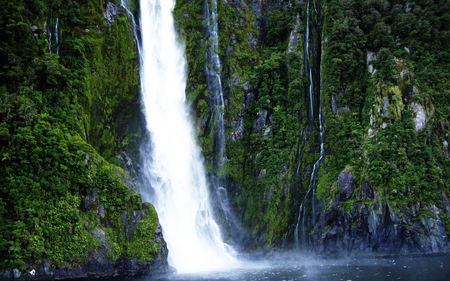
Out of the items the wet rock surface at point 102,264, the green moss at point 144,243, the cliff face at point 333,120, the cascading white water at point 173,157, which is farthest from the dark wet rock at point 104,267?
the cliff face at point 333,120

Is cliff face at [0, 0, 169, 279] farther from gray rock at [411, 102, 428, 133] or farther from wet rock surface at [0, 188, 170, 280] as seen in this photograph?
gray rock at [411, 102, 428, 133]

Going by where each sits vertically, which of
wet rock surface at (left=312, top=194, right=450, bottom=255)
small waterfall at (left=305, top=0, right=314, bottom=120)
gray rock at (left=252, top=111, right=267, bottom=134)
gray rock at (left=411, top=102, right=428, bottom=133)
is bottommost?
wet rock surface at (left=312, top=194, right=450, bottom=255)

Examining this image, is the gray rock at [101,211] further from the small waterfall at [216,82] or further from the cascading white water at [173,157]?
the small waterfall at [216,82]

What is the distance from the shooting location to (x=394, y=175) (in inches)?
998

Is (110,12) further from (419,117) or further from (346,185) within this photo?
(419,117)

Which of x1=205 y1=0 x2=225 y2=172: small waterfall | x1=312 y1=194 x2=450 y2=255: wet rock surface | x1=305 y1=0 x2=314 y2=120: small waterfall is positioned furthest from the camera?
x1=305 y1=0 x2=314 y2=120: small waterfall

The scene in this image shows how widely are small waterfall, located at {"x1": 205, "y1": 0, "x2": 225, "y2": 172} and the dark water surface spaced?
11091mm

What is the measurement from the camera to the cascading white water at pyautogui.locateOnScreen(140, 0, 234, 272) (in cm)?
2536

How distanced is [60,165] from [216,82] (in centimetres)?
1730

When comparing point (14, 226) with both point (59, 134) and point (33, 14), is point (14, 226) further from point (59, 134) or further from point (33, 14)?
point (33, 14)

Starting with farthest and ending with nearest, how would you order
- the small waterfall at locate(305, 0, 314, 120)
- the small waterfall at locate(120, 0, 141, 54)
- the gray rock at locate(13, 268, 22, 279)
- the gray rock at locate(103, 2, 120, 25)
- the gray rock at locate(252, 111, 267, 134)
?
the gray rock at locate(252, 111, 267, 134) → the small waterfall at locate(305, 0, 314, 120) → the small waterfall at locate(120, 0, 141, 54) → the gray rock at locate(103, 2, 120, 25) → the gray rock at locate(13, 268, 22, 279)

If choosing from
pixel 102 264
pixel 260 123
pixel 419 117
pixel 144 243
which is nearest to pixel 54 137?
pixel 102 264

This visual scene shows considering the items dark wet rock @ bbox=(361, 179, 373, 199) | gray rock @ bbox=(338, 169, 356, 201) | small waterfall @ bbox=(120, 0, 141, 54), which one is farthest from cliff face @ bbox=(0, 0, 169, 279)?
dark wet rock @ bbox=(361, 179, 373, 199)

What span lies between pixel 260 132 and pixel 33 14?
19800 millimetres
